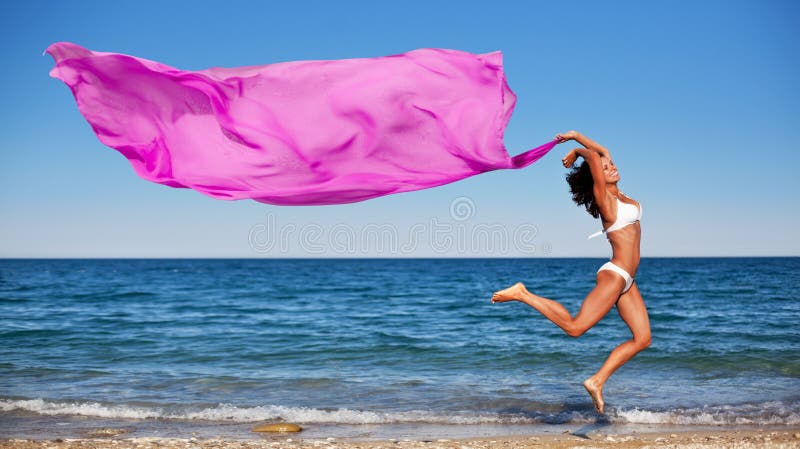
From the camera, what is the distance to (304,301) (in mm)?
29516

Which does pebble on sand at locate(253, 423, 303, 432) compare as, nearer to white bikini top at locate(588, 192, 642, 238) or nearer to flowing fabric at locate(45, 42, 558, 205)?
flowing fabric at locate(45, 42, 558, 205)

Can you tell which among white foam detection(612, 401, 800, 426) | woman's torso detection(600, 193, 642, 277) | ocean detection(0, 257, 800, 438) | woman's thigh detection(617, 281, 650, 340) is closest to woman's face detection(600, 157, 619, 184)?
woman's torso detection(600, 193, 642, 277)

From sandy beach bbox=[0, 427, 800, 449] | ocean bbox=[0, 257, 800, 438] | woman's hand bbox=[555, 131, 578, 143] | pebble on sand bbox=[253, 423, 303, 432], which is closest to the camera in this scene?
woman's hand bbox=[555, 131, 578, 143]

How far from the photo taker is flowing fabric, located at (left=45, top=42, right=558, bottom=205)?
19.7ft

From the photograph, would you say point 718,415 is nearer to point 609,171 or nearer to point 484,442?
point 484,442

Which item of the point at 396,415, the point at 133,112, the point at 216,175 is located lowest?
the point at 396,415

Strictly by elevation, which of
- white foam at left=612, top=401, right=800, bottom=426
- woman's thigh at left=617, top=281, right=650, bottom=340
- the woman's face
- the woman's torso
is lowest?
white foam at left=612, top=401, right=800, bottom=426

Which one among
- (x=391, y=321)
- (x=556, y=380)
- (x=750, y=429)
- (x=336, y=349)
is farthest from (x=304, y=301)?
(x=750, y=429)

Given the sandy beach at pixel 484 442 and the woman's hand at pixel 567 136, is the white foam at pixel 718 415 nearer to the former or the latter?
the sandy beach at pixel 484 442

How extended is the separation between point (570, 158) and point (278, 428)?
15.2ft

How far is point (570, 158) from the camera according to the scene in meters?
6.11

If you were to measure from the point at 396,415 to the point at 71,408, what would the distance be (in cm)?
418

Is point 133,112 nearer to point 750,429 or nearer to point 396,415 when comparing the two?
point 396,415

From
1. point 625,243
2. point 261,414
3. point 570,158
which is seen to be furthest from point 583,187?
point 261,414
